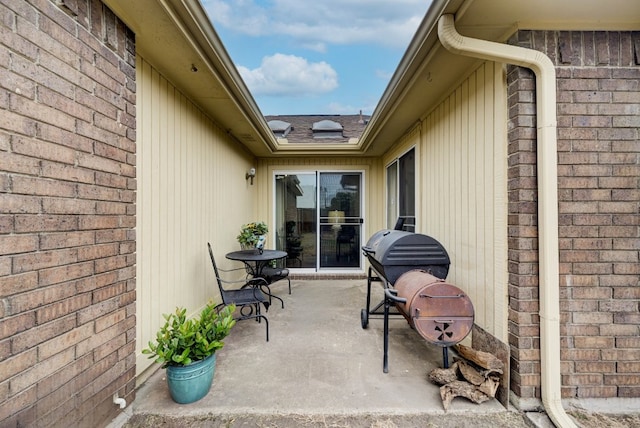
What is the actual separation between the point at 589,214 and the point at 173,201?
333cm

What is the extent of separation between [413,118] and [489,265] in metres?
2.22

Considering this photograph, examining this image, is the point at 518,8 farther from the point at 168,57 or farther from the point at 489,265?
the point at 168,57

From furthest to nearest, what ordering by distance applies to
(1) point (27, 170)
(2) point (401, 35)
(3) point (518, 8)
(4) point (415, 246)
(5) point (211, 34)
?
(2) point (401, 35)
(4) point (415, 246)
(5) point (211, 34)
(3) point (518, 8)
(1) point (27, 170)

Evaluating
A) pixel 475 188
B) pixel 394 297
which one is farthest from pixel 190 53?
pixel 475 188

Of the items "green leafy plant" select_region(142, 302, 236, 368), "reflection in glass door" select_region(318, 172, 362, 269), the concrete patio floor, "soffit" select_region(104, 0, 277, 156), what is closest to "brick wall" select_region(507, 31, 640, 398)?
the concrete patio floor

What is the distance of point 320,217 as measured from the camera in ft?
18.4

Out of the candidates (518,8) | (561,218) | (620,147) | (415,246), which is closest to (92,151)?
(415,246)

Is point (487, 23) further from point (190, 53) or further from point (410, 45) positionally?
point (190, 53)

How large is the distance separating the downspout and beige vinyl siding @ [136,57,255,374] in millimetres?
2325

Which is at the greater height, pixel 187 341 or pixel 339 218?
pixel 339 218

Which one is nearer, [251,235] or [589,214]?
[589,214]

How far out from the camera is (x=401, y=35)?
24.4 feet

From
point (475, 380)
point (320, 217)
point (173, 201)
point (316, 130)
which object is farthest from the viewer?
point (316, 130)

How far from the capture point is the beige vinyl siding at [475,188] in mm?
1975
